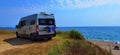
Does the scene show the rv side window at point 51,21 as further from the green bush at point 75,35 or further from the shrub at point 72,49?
the green bush at point 75,35

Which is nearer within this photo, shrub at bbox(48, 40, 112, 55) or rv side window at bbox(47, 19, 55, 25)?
shrub at bbox(48, 40, 112, 55)

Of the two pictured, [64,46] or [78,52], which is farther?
[64,46]

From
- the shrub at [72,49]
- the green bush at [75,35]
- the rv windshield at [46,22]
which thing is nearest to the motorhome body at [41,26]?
the rv windshield at [46,22]

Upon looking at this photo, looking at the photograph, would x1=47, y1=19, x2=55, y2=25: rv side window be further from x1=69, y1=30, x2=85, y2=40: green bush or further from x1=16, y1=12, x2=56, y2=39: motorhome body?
x1=69, y1=30, x2=85, y2=40: green bush

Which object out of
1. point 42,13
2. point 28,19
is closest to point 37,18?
point 42,13

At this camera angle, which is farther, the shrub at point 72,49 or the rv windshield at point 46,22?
the rv windshield at point 46,22

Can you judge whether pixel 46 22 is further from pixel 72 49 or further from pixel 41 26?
pixel 72 49

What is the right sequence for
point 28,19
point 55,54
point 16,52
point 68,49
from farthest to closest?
point 28,19 → point 68,49 → point 16,52 → point 55,54

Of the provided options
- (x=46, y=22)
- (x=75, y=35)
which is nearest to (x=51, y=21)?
(x=46, y=22)

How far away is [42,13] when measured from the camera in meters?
23.9

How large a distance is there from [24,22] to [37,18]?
166 inches

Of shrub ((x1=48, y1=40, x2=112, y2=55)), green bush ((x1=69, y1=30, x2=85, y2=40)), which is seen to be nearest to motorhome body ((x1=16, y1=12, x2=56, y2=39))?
shrub ((x1=48, y1=40, x2=112, y2=55))

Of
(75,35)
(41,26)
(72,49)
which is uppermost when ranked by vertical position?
(41,26)

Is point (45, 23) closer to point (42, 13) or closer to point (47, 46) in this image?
point (42, 13)
